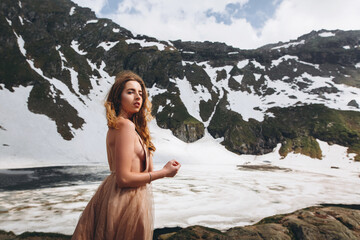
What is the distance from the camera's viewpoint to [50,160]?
4369 centimetres

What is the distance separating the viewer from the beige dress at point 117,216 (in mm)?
2088

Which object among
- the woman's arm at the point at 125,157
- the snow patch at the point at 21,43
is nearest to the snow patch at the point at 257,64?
the snow patch at the point at 21,43

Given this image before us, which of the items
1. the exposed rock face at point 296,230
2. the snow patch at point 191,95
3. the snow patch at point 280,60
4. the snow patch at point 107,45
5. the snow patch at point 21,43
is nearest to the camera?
the exposed rock face at point 296,230

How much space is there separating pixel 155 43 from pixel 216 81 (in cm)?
4542

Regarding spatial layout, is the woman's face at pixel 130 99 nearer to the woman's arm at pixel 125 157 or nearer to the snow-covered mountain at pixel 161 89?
the woman's arm at pixel 125 157

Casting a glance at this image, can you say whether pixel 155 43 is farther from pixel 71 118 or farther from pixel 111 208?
pixel 111 208

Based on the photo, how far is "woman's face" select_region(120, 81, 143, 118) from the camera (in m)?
2.45

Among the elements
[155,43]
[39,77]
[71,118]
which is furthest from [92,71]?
[155,43]

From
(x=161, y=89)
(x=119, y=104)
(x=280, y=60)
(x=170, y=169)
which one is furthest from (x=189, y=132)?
(x=280, y=60)

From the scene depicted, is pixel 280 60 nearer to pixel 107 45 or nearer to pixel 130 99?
pixel 107 45

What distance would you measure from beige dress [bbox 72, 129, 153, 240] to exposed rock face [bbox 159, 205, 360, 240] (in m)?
6.72

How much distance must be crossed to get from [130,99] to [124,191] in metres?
0.98

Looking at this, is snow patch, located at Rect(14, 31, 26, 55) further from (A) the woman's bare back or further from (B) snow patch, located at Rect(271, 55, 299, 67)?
(B) snow patch, located at Rect(271, 55, 299, 67)

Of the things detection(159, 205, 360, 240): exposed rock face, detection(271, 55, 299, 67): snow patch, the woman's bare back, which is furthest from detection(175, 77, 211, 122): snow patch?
the woman's bare back
